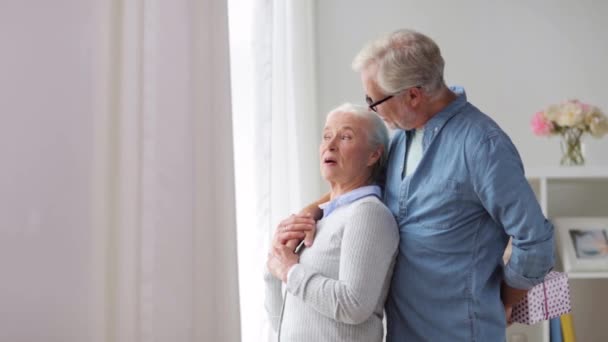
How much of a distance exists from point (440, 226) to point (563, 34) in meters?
2.48

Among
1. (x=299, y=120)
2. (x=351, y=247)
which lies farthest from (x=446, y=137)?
(x=299, y=120)

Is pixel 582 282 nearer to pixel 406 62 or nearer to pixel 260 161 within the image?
pixel 260 161

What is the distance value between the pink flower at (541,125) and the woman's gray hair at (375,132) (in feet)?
5.50

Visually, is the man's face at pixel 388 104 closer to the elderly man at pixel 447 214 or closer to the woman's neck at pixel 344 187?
the elderly man at pixel 447 214

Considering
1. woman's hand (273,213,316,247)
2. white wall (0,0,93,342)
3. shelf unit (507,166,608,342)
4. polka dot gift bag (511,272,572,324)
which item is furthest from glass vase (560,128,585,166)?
white wall (0,0,93,342)

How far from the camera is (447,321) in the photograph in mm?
1610

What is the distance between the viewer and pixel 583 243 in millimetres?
3236

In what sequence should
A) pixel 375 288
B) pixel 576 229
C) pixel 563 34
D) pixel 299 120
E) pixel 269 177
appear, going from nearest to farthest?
pixel 375 288 → pixel 269 177 → pixel 299 120 → pixel 576 229 → pixel 563 34

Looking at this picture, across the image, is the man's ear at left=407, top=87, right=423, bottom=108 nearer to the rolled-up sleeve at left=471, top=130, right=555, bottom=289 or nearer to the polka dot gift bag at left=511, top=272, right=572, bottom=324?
the rolled-up sleeve at left=471, top=130, right=555, bottom=289

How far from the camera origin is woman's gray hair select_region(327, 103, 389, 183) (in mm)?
1826

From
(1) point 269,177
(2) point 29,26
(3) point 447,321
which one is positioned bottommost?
(3) point 447,321

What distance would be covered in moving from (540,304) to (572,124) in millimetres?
1663

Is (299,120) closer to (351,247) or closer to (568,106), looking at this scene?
(568,106)

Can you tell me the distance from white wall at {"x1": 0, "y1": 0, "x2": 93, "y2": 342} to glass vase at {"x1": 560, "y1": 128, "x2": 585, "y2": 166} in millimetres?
2713
